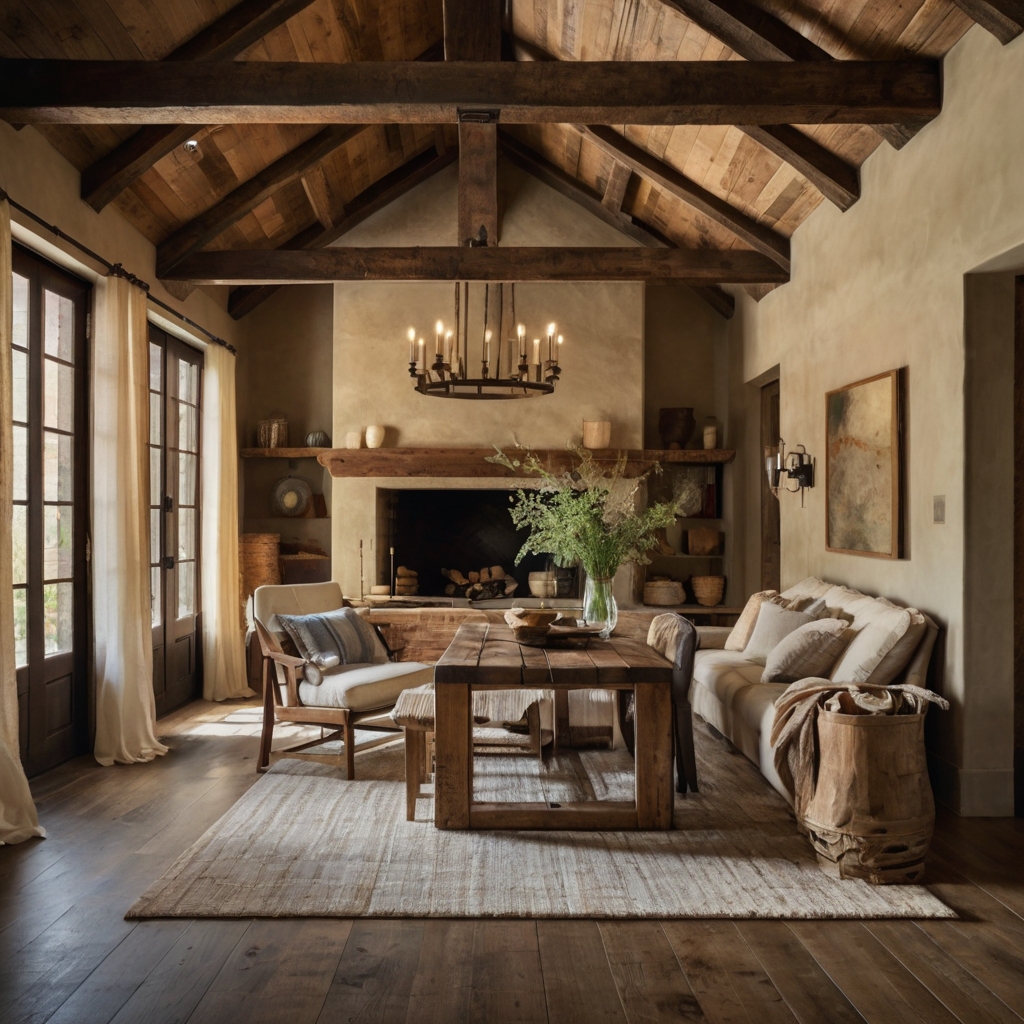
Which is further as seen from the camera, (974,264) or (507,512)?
(507,512)

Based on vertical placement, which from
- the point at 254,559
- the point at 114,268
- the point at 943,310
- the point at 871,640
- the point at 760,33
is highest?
the point at 760,33

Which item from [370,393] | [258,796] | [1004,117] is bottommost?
[258,796]

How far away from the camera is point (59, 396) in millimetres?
4762

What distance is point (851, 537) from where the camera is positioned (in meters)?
5.10

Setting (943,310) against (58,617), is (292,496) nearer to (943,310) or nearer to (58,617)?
(58,617)

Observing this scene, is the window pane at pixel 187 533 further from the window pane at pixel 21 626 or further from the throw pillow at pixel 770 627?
the throw pillow at pixel 770 627

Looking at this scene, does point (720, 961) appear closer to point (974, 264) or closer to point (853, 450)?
→ point (974, 264)

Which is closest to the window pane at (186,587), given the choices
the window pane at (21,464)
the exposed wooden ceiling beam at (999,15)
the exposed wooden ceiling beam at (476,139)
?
the window pane at (21,464)

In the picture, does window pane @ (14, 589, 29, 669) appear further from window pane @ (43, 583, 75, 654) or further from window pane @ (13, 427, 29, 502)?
window pane @ (13, 427, 29, 502)

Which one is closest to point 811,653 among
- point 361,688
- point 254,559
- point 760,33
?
point 361,688

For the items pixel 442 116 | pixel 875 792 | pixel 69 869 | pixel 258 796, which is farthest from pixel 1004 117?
pixel 69 869

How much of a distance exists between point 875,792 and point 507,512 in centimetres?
515

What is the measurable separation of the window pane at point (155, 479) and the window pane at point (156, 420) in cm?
8

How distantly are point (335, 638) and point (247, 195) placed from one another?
2.98 metres
